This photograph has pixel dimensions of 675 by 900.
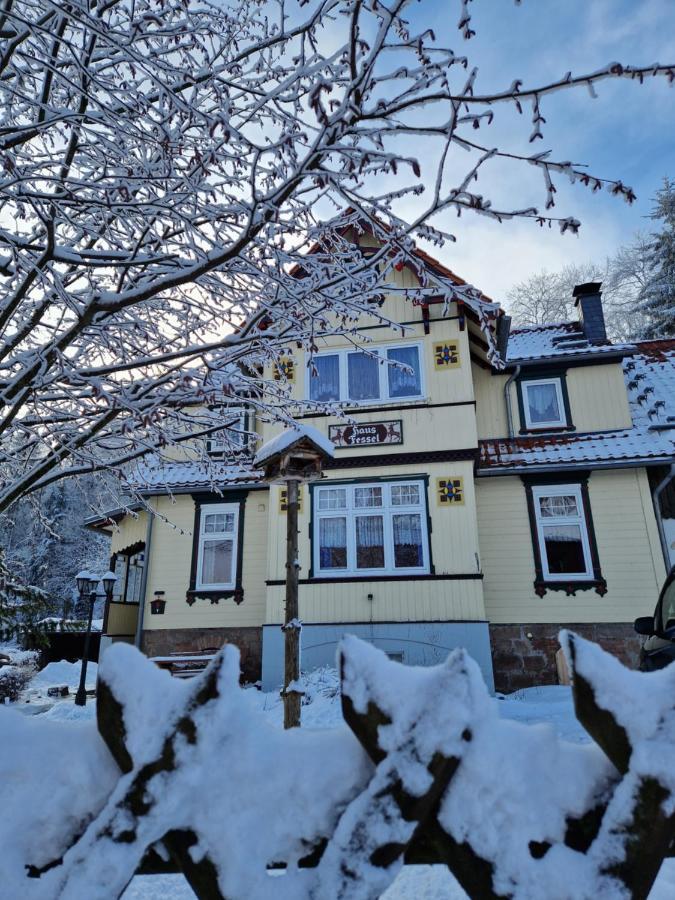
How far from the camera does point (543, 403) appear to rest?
13375 mm

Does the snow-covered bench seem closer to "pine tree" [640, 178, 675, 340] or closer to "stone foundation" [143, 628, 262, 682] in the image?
"stone foundation" [143, 628, 262, 682]

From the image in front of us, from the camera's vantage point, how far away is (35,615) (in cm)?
580

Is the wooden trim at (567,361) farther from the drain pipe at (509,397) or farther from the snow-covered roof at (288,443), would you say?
the snow-covered roof at (288,443)

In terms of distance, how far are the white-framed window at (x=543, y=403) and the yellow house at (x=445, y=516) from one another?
34mm

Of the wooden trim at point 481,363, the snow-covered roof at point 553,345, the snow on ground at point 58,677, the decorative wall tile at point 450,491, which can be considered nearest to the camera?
the decorative wall tile at point 450,491

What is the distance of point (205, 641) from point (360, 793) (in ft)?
42.1

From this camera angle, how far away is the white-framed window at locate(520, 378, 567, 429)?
1320cm

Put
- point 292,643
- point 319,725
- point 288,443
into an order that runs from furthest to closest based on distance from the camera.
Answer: point 319,725 → point 288,443 → point 292,643

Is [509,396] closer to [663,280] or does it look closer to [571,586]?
[571,586]

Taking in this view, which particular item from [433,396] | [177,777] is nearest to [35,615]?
[177,777]

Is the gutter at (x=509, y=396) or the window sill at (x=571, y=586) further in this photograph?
the gutter at (x=509, y=396)

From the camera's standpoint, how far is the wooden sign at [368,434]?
12.3m

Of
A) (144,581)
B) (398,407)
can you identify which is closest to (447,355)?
(398,407)

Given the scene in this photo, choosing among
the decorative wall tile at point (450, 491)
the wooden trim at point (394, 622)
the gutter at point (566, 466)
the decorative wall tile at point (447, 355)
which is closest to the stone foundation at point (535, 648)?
the wooden trim at point (394, 622)
